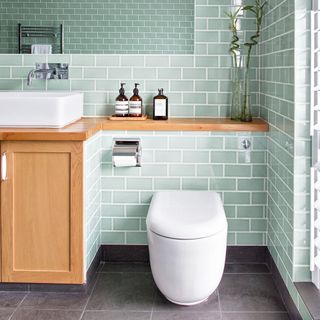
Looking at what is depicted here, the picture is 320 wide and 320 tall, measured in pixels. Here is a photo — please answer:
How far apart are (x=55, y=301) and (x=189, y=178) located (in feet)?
3.64

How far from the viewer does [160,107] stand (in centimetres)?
340

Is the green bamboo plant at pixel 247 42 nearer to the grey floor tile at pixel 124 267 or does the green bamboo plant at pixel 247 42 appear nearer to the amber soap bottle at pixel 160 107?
the amber soap bottle at pixel 160 107

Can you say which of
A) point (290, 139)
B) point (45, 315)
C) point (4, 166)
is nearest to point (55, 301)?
point (45, 315)

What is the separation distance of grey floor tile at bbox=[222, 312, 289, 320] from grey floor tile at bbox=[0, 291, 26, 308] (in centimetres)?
107

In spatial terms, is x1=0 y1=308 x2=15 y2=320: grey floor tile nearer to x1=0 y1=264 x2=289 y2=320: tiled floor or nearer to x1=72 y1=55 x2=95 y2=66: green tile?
x1=0 y1=264 x2=289 y2=320: tiled floor

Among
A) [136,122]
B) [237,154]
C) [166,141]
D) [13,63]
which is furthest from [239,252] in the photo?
[13,63]

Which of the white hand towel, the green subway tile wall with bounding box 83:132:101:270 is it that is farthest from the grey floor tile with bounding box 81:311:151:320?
the white hand towel

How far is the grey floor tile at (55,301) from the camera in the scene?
2.73m

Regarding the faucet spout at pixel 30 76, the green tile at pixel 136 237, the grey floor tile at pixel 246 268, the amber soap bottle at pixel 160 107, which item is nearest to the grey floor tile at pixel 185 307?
the grey floor tile at pixel 246 268

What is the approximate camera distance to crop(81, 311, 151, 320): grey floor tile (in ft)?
8.54

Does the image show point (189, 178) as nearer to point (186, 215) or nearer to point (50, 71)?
point (186, 215)

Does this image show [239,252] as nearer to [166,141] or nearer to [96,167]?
[166,141]

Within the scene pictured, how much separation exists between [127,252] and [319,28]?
1.81m

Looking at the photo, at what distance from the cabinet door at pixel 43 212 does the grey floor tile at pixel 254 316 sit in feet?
2.59
